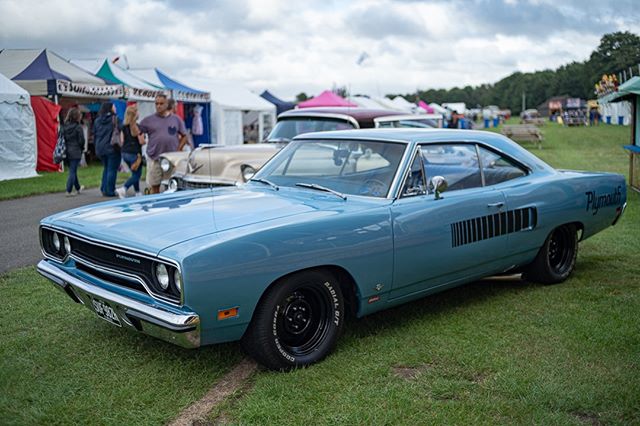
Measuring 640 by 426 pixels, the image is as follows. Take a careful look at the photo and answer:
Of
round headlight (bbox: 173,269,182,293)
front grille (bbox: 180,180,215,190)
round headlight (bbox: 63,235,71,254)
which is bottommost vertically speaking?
round headlight (bbox: 173,269,182,293)

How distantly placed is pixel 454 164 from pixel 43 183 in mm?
11319

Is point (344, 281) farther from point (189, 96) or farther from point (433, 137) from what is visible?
point (189, 96)

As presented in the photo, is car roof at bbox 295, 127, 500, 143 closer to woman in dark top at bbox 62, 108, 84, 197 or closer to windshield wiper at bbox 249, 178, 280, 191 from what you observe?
windshield wiper at bbox 249, 178, 280, 191

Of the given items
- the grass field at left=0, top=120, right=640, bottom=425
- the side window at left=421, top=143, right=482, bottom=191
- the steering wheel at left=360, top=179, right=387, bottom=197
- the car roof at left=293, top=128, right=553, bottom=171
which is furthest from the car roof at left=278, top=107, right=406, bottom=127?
the steering wheel at left=360, top=179, right=387, bottom=197

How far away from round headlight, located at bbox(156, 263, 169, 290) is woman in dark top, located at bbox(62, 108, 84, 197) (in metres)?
9.22

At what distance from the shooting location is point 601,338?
4.12 meters

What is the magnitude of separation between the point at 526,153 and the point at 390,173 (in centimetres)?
178

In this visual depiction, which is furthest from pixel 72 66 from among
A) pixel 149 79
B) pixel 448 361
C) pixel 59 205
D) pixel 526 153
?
pixel 448 361

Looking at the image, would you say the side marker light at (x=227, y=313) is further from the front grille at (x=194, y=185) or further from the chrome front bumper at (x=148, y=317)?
the front grille at (x=194, y=185)

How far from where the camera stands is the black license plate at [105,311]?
3.54 metres

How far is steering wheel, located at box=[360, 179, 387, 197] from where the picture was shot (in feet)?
14.2

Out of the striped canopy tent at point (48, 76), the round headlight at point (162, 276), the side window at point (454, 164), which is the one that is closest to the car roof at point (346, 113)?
the side window at point (454, 164)

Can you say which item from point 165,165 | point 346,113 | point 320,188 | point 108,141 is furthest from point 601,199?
point 108,141

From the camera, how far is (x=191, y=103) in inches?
852
